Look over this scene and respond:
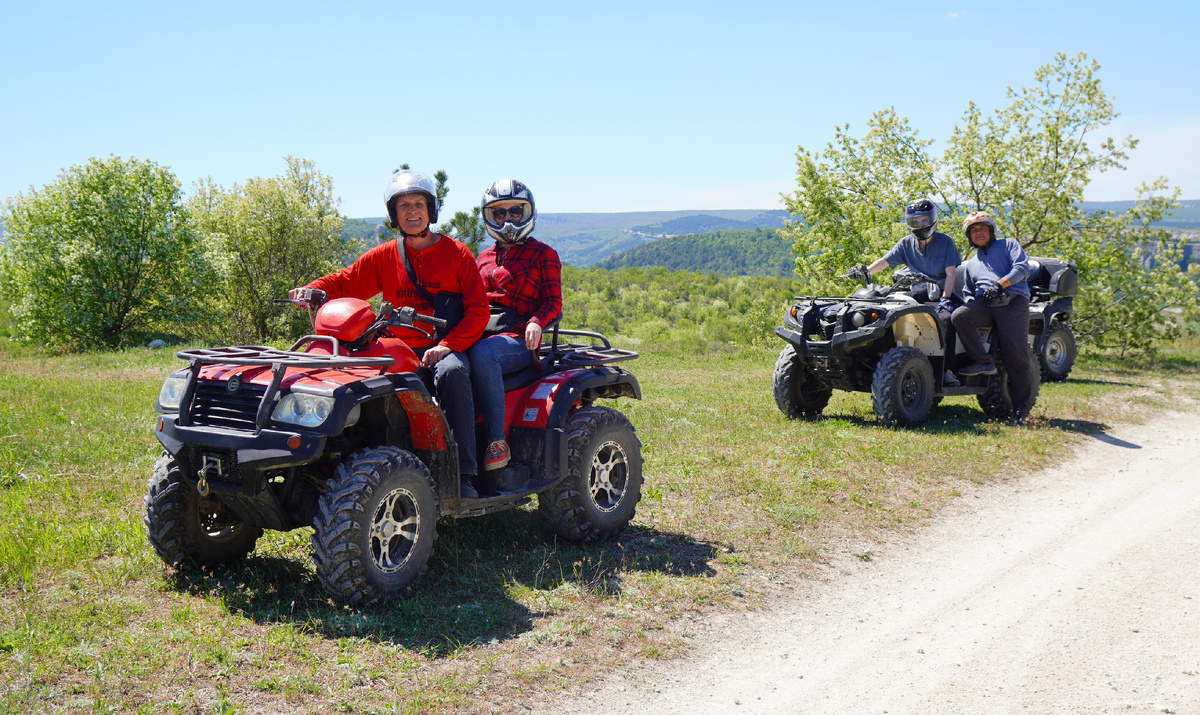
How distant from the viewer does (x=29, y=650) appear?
13.2 feet

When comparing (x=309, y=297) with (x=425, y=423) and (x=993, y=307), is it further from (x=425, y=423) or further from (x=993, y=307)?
(x=993, y=307)

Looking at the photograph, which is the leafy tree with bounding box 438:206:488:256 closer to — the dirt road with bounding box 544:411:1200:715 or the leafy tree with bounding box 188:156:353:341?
the leafy tree with bounding box 188:156:353:341

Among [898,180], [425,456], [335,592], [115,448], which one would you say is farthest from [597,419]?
[898,180]

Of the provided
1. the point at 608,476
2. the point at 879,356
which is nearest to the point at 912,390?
the point at 879,356

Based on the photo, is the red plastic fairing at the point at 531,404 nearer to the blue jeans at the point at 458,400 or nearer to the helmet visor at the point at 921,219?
the blue jeans at the point at 458,400

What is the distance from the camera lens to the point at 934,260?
439 inches

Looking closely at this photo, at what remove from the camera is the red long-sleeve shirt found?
17.5 ft

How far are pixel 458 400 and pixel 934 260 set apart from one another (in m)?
7.94

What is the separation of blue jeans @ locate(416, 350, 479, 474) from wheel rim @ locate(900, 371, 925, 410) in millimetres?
6933

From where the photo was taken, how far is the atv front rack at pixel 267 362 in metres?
4.35

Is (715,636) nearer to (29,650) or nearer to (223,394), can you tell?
(223,394)

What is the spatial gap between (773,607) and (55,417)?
8.96 metres

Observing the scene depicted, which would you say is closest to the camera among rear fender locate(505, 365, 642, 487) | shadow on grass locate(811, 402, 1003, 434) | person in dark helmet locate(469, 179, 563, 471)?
rear fender locate(505, 365, 642, 487)

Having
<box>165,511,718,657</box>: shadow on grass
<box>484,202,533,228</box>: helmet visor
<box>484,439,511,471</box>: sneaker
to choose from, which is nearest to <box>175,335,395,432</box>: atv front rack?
<box>484,439,511,471</box>: sneaker
